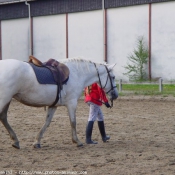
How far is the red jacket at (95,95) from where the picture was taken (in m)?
10.9

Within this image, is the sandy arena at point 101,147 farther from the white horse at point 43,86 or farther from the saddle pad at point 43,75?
the saddle pad at point 43,75

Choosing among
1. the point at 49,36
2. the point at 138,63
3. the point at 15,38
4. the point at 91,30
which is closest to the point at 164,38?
the point at 138,63

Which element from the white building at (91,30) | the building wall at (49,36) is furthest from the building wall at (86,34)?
the building wall at (49,36)

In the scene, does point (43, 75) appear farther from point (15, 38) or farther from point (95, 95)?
point (15, 38)

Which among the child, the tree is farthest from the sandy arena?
the tree

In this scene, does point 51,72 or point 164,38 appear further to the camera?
point 164,38

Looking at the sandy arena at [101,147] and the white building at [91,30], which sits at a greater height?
the white building at [91,30]

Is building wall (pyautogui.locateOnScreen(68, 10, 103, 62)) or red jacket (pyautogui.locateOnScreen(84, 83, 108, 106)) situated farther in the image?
building wall (pyautogui.locateOnScreen(68, 10, 103, 62))

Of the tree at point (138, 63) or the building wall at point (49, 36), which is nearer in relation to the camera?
the tree at point (138, 63)

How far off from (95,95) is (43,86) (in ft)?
4.35

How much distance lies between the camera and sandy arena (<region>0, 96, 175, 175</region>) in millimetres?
8156

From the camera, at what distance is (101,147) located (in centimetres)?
1047

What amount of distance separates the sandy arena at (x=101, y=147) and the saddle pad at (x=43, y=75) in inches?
52.7

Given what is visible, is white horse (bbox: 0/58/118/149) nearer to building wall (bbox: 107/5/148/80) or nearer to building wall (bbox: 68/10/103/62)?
building wall (bbox: 107/5/148/80)
